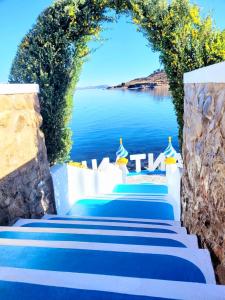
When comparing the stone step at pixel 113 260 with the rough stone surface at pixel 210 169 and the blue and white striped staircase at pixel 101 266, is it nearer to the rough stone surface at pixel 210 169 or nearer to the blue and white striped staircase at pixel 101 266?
the blue and white striped staircase at pixel 101 266

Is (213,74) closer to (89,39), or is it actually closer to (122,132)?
(89,39)

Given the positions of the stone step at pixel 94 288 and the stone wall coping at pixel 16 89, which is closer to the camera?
the stone step at pixel 94 288

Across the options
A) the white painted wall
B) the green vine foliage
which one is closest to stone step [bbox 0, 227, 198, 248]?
the white painted wall

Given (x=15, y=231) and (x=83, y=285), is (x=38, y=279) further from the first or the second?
(x=15, y=231)

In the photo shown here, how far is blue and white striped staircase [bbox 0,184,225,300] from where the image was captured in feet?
4.58

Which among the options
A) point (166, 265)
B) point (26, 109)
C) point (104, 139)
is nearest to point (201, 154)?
point (166, 265)

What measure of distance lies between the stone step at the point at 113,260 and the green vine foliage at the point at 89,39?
330 centimetres

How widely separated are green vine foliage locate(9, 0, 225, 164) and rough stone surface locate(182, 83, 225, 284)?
7.11 feet

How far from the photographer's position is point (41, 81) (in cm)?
482

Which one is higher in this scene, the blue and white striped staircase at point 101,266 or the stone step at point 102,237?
the blue and white striped staircase at point 101,266

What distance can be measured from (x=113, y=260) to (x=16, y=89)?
7.01 ft

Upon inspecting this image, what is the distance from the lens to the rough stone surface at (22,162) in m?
2.91

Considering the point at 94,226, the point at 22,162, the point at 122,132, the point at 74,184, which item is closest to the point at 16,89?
the point at 22,162

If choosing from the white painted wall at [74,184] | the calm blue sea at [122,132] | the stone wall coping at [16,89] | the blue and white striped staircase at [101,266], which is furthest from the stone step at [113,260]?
the calm blue sea at [122,132]
